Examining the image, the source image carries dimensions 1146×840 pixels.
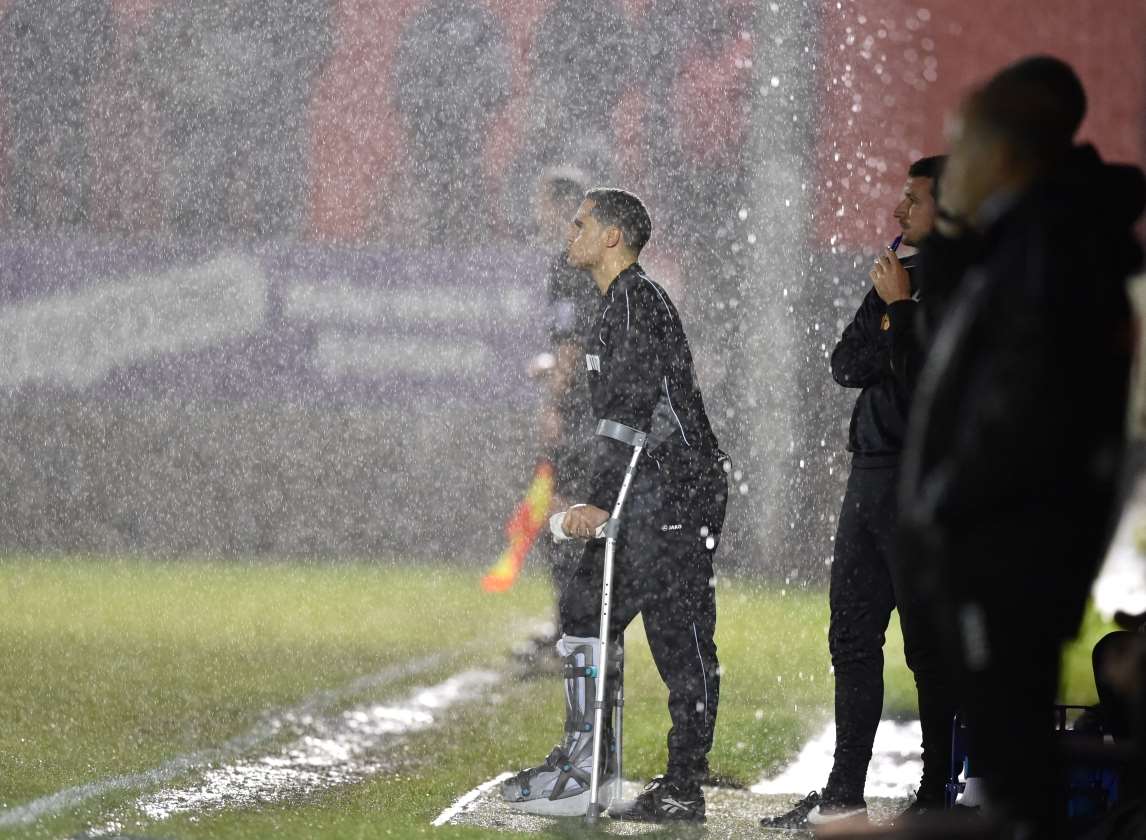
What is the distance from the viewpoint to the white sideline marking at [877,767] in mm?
5539

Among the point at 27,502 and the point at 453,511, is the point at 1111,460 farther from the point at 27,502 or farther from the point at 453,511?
the point at 27,502

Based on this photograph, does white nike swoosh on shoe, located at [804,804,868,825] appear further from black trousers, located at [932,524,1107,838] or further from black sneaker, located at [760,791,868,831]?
black trousers, located at [932,524,1107,838]

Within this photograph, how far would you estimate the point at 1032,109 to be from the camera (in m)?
2.61

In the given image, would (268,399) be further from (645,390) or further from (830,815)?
(830,815)

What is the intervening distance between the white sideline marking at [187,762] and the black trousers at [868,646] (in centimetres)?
201

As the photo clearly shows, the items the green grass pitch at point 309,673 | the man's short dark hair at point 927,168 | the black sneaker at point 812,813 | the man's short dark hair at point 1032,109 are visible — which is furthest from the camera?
the green grass pitch at point 309,673

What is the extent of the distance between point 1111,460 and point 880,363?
210cm

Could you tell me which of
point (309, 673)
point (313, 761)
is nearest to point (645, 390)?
point (313, 761)

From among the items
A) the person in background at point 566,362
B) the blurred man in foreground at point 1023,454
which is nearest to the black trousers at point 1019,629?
the blurred man in foreground at point 1023,454

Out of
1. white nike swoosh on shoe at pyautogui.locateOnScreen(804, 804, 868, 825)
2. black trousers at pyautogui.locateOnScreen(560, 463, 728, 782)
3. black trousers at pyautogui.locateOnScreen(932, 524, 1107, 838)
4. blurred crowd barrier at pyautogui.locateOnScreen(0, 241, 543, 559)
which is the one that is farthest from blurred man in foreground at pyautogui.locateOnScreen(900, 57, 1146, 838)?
blurred crowd barrier at pyautogui.locateOnScreen(0, 241, 543, 559)

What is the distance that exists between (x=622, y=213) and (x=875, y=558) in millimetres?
1102

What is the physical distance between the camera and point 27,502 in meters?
13.6

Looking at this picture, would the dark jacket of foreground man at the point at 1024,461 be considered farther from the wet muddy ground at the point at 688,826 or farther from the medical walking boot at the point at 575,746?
the medical walking boot at the point at 575,746

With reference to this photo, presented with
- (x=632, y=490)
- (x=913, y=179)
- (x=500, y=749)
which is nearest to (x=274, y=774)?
(x=500, y=749)
